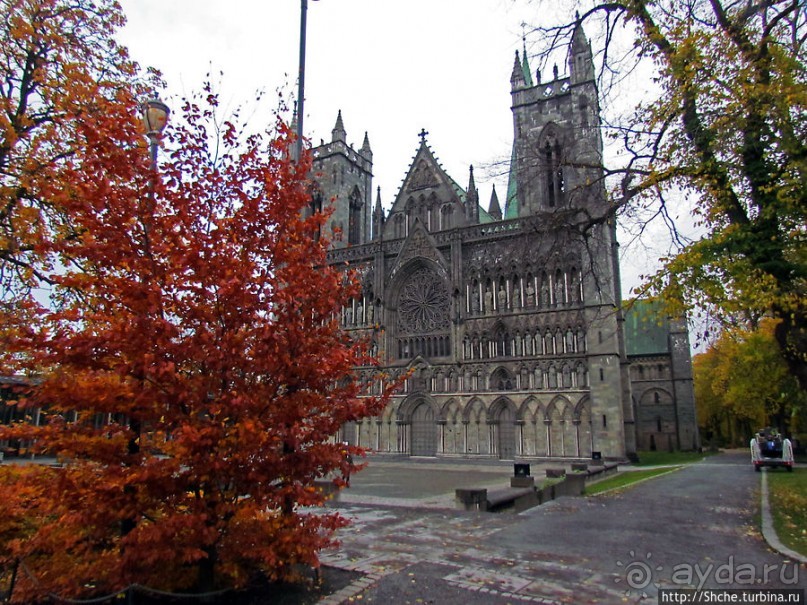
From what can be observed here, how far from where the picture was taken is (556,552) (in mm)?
8750

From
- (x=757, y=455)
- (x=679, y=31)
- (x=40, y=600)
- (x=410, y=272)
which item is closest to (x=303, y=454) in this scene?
(x=40, y=600)

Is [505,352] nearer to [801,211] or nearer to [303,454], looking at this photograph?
[801,211]

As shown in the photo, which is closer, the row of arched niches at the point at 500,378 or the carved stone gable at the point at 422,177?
the row of arched niches at the point at 500,378

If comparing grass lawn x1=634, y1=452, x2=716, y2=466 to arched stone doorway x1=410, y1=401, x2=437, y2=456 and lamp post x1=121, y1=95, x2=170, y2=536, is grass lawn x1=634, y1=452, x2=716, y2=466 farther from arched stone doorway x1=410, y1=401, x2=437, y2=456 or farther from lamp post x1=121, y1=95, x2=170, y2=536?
lamp post x1=121, y1=95, x2=170, y2=536

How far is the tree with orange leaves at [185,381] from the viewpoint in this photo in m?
5.70

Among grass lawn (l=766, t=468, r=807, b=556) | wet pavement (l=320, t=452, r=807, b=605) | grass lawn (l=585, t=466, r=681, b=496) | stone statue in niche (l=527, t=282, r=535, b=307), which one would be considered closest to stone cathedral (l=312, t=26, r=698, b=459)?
stone statue in niche (l=527, t=282, r=535, b=307)

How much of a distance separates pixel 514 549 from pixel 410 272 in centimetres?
3521

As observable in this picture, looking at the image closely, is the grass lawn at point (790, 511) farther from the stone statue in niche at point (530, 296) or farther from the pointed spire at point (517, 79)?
the pointed spire at point (517, 79)

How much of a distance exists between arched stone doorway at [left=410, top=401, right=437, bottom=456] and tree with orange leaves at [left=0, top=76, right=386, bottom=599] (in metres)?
33.4

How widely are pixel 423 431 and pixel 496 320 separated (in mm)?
9785

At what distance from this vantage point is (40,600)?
607 centimetres

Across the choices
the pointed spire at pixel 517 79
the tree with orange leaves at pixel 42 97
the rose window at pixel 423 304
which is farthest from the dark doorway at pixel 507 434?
the tree with orange leaves at pixel 42 97

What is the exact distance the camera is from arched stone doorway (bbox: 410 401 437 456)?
39.5 m

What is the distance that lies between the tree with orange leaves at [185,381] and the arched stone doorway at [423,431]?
3339 centimetres
